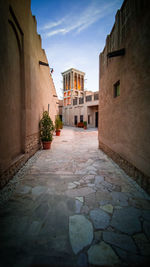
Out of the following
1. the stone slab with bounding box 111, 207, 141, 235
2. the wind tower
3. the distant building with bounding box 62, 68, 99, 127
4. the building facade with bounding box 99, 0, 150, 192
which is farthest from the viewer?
the wind tower

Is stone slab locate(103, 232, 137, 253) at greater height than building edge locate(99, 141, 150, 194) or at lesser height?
lesser

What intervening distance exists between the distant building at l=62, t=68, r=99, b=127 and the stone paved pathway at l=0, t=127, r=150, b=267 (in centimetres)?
1934

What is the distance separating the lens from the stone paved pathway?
1.33 meters

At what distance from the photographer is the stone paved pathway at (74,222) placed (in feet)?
→ 4.35

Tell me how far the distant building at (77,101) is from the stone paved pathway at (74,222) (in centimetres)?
1934

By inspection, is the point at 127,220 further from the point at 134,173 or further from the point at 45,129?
the point at 45,129

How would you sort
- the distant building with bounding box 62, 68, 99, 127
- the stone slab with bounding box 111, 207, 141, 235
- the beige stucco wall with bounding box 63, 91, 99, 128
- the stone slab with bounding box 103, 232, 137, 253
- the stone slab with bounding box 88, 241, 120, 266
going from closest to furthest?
the stone slab with bounding box 88, 241, 120, 266
the stone slab with bounding box 103, 232, 137, 253
the stone slab with bounding box 111, 207, 141, 235
the beige stucco wall with bounding box 63, 91, 99, 128
the distant building with bounding box 62, 68, 99, 127

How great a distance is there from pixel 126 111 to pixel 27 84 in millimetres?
3509

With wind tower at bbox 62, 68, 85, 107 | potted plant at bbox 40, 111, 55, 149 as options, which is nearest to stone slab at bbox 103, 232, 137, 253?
potted plant at bbox 40, 111, 55, 149

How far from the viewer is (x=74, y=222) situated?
178 cm

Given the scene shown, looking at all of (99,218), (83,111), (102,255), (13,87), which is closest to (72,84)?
(83,111)

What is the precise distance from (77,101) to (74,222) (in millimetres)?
24632

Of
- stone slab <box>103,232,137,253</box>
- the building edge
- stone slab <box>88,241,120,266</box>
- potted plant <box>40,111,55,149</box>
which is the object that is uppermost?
potted plant <box>40,111,55,149</box>

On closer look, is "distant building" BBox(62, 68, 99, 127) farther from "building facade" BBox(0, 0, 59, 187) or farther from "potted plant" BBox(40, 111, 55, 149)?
"building facade" BBox(0, 0, 59, 187)
